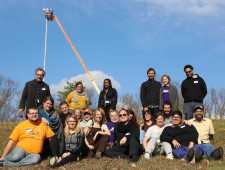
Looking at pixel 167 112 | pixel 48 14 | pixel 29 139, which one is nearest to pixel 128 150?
pixel 167 112

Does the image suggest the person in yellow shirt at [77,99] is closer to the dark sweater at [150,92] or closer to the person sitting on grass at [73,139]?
the dark sweater at [150,92]

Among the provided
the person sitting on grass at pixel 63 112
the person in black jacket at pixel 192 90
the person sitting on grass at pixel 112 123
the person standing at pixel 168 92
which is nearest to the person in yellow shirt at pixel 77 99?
the person sitting on grass at pixel 63 112

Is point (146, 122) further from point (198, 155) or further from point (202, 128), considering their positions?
point (198, 155)

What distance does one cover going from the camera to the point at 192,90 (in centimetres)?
1255

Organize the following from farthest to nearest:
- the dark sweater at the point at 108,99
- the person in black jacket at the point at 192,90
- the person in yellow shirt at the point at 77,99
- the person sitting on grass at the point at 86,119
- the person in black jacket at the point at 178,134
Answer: the dark sweater at the point at 108,99, the person in yellow shirt at the point at 77,99, the person in black jacket at the point at 192,90, the person sitting on grass at the point at 86,119, the person in black jacket at the point at 178,134

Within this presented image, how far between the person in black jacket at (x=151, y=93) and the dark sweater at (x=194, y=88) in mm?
897

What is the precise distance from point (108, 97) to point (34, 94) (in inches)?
98.6

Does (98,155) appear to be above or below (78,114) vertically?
below

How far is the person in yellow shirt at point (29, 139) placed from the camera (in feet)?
33.7

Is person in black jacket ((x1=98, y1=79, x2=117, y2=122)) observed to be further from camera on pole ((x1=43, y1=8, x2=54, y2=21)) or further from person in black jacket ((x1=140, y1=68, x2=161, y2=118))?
camera on pole ((x1=43, y1=8, x2=54, y2=21))

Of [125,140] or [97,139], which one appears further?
[97,139]

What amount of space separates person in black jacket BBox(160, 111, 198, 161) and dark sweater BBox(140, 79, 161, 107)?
6.32ft

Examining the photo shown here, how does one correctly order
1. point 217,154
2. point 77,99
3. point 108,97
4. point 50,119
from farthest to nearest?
point 108,97
point 77,99
point 50,119
point 217,154

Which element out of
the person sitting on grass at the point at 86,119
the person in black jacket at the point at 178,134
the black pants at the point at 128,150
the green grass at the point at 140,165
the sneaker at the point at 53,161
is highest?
the person sitting on grass at the point at 86,119
